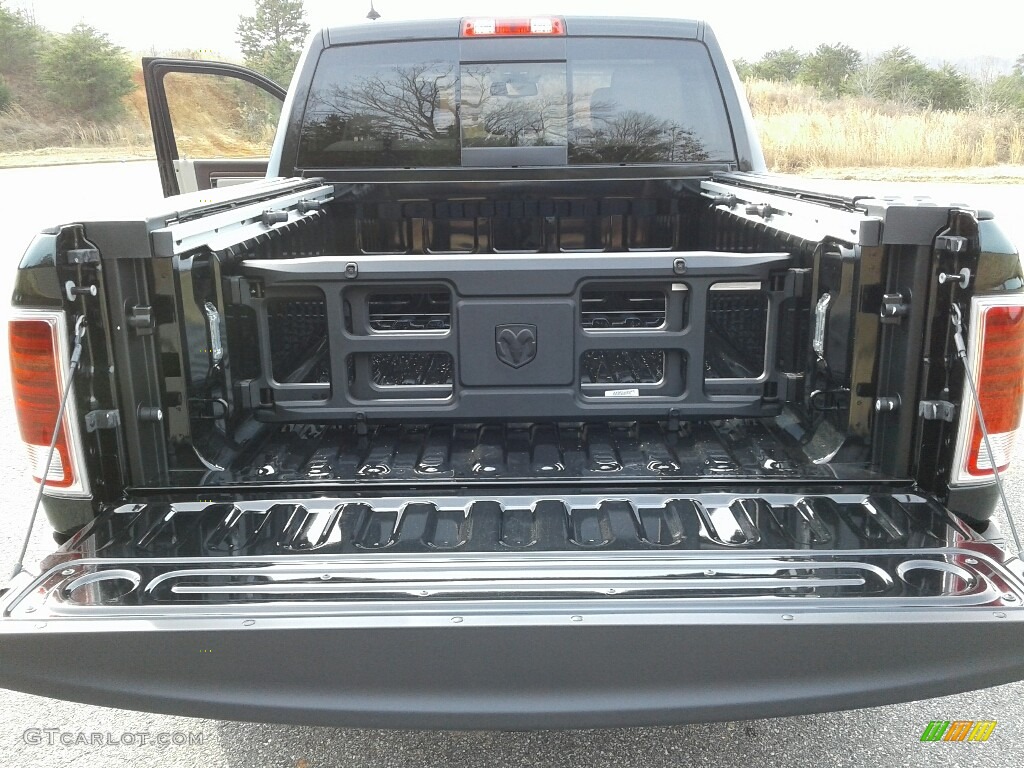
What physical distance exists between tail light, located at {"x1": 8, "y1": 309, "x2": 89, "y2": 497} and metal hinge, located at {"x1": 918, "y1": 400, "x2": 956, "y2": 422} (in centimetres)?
207

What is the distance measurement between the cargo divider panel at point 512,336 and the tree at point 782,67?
166ft

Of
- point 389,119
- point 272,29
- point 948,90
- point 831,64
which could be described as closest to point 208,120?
point 272,29

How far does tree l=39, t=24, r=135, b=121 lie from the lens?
43.5m

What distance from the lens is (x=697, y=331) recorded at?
2373 mm

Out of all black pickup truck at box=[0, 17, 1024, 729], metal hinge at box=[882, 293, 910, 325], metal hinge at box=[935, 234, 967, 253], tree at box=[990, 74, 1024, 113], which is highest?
tree at box=[990, 74, 1024, 113]

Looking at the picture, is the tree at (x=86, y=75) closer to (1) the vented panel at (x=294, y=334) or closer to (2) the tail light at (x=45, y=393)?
(1) the vented panel at (x=294, y=334)

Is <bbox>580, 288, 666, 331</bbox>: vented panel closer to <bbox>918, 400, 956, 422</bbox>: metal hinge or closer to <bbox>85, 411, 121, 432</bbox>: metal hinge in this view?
<bbox>918, 400, 956, 422</bbox>: metal hinge

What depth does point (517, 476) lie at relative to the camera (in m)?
2.36

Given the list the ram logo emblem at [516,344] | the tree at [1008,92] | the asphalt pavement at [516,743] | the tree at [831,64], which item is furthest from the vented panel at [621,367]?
the tree at [831,64]

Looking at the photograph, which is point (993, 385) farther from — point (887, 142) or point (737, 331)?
point (887, 142)

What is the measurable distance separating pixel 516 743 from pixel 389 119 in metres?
2.85

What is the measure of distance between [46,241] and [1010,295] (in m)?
2.22

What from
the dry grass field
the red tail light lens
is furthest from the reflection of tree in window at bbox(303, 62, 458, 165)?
the dry grass field

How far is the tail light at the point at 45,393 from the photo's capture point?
201 cm
